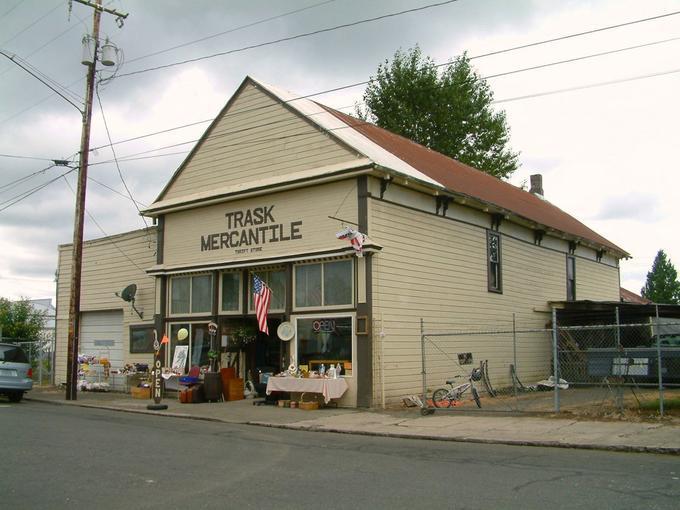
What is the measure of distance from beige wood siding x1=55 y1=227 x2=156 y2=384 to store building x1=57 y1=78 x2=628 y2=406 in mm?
76

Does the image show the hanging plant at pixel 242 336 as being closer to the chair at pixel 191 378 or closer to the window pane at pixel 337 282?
the chair at pixel 191 378

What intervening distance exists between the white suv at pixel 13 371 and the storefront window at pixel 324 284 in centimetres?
818

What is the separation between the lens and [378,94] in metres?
41.4

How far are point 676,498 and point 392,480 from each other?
3.05 metres

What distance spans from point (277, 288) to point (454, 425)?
7.38m

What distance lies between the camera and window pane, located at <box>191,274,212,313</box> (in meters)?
21.1

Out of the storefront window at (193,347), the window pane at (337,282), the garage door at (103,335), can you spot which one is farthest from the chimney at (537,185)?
the garage door at (103,335)

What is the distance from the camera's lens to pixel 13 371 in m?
19.6

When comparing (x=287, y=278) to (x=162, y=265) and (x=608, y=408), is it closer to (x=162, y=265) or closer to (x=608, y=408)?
(x=162, y=265)

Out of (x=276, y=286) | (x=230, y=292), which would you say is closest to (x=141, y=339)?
(x=230, y=292)

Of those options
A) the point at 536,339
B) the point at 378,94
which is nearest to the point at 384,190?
the point at 536,339

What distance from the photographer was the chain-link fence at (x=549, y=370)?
14.4 m

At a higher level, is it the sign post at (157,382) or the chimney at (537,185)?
the chimney at (537,185)

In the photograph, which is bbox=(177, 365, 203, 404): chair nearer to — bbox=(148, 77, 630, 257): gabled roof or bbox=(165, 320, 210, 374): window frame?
bbox=(165, 320, 210, 374): window frame
